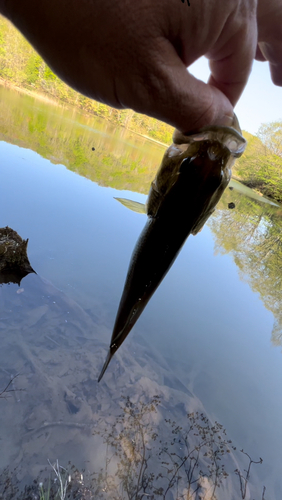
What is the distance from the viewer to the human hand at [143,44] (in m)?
0.49

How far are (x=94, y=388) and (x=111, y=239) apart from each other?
3981 mm

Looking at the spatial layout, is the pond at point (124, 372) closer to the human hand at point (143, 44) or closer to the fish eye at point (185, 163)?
the fish eye at point (185, 163)

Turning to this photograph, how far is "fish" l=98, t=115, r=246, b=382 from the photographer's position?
81 cm

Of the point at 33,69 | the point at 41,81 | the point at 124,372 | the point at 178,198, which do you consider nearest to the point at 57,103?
the point at 41,81

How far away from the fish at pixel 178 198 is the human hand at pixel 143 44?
145 millimetres

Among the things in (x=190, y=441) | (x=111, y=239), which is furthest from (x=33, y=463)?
(x=111, y=239)

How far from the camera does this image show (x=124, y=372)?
10.5 feet

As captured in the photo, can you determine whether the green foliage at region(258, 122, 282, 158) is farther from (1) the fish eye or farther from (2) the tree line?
(1) the fish eye

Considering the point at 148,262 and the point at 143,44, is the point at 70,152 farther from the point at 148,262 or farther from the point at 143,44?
the point at 143,44

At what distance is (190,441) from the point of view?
9.00 feet

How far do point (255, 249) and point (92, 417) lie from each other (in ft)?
28.2

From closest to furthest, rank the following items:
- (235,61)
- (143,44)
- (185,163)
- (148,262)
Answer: (143,44)
(235,61)
(185,163)
(148,262)

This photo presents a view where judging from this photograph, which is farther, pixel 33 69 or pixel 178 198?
Result: pixel 33 69

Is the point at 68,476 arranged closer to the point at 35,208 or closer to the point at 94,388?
Answer: the point at 94,388
